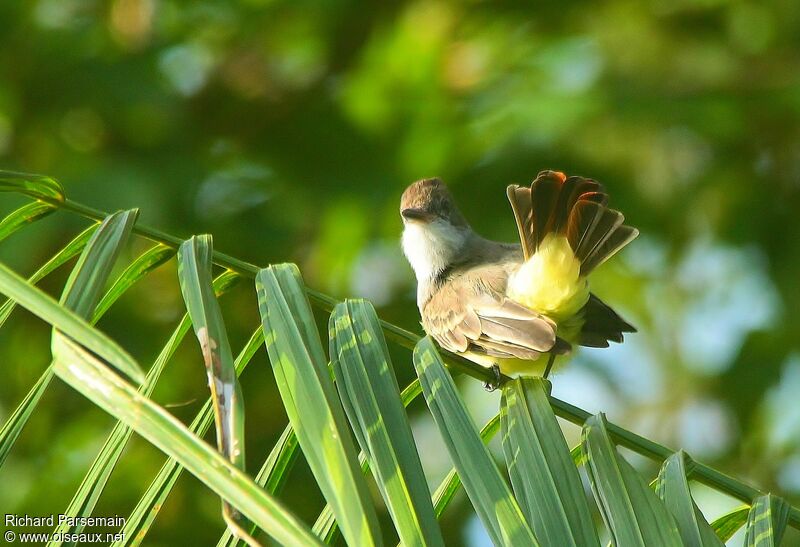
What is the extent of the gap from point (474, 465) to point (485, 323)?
5.37 feet

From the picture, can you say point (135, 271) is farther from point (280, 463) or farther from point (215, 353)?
point (215, 353)

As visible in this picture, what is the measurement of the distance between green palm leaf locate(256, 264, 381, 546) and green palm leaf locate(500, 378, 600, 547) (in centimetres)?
39

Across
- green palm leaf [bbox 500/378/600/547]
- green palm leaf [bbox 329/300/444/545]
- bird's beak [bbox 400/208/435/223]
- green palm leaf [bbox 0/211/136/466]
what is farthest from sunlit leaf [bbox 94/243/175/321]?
bird's beak [bbox 400/208/435/223]

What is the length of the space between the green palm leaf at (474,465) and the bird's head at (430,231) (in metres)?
2.30

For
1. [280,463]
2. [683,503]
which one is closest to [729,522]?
[683,503]

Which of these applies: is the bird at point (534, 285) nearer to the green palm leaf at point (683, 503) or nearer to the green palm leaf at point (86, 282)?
the green palm leaf at point (683, 503)

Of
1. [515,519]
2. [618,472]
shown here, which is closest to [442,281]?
[618,472]

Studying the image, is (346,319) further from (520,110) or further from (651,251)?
(651,251)

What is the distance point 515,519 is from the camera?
151 centimetres

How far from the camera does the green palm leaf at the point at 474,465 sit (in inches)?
59.1

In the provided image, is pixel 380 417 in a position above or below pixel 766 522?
below

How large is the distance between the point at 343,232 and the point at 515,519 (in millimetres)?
4343

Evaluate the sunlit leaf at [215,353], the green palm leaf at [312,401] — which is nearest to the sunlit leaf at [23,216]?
the sunlit leaf at [215,353]

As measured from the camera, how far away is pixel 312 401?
149 centimetres
